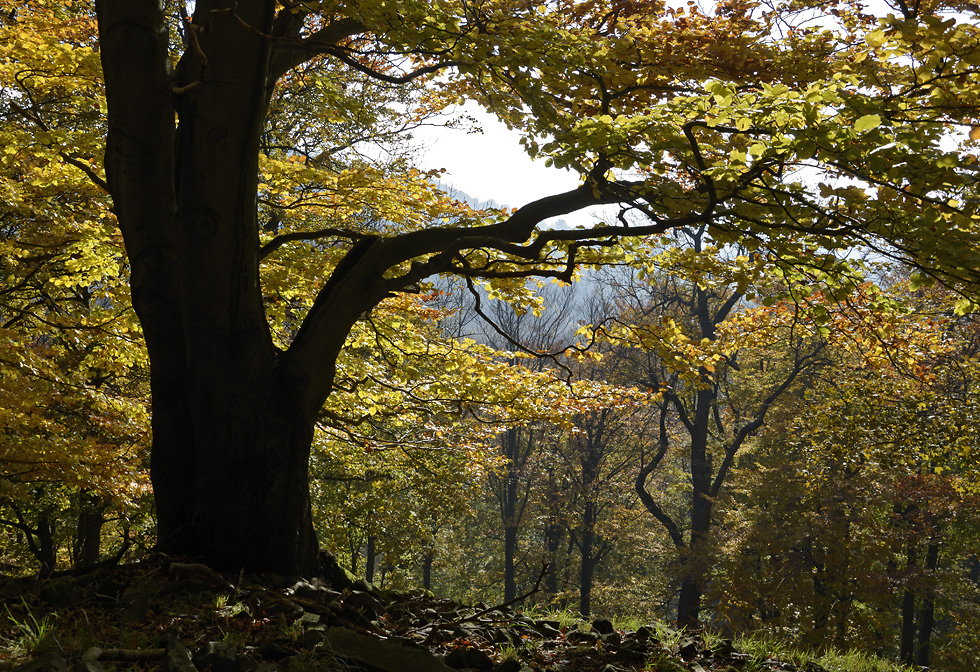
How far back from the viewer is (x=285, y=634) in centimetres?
299

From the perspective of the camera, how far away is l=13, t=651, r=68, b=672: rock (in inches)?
86.7

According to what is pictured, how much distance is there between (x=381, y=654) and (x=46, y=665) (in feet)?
3.98

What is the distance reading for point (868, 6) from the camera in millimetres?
7102

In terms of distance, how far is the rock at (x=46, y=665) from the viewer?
220cm

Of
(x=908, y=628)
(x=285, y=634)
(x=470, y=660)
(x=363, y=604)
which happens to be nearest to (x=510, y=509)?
(x=908, y=628)

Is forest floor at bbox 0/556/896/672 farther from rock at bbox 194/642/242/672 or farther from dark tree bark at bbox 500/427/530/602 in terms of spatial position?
dark tree bark at bbox 500/427/530/602

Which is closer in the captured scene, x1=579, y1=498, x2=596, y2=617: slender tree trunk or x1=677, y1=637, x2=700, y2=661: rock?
x1=677, y1=637, x2=700, y2=661: rock

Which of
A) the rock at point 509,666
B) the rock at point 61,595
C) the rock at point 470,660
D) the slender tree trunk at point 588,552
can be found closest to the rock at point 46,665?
the rock at point 61,595

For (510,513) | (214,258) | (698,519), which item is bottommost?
(510,513)

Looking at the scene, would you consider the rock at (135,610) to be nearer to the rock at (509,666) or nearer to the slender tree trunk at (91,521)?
the rock at (509,666)

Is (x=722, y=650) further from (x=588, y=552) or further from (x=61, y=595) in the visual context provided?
(x=588, y=552)

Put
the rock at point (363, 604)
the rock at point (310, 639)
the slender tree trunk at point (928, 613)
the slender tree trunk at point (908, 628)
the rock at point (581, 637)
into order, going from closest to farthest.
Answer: the rock at point (310, 639) < the rock at point (363, 604) < the rock at point (581, 637) < the slender tree trunk at point (928, 613) < the slender tree trunk at point (908, 628)

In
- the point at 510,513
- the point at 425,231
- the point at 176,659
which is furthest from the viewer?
the point at 510,513

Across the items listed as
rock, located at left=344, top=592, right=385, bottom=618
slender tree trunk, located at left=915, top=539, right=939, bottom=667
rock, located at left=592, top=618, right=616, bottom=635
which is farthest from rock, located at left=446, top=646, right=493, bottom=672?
slender tree trunk, located at left=915, top=539, right=939, bottom=667
